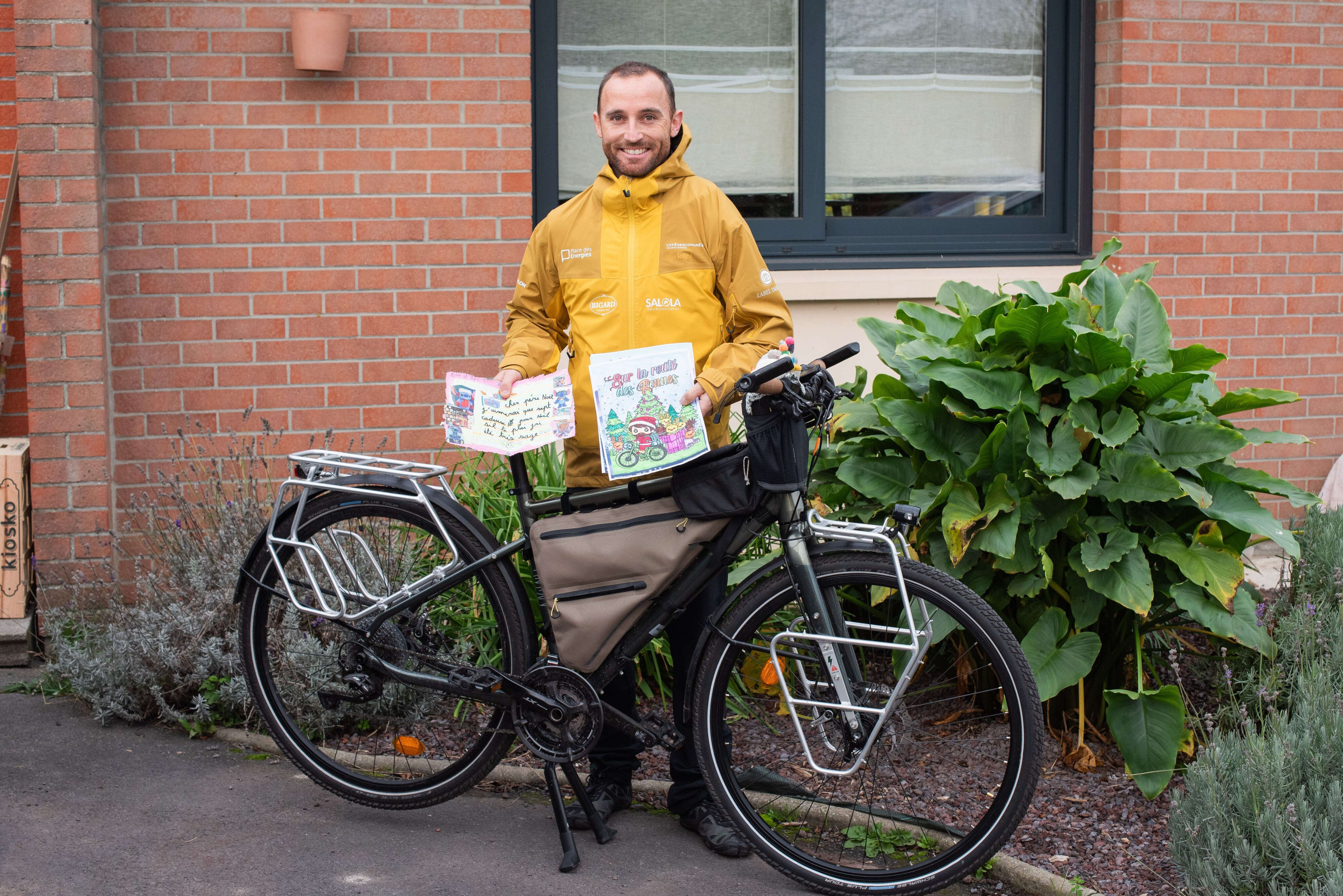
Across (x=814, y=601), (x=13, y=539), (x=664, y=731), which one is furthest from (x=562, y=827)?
(x=13, y=539)

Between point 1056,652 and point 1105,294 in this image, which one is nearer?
point 1056,652

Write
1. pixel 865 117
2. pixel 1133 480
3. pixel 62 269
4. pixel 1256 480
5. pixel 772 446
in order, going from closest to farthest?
pixel 772 446, pixel 1133 480, pixel 1256 480, pixel 62 269, pixel 865 117

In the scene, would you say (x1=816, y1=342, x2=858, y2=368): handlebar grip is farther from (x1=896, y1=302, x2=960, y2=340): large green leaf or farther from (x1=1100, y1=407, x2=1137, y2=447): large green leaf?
(x1=896, y1=302, x2=960, y2=340): large green leaf

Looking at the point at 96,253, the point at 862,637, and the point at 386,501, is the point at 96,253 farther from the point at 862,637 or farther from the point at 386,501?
the point at 862,637

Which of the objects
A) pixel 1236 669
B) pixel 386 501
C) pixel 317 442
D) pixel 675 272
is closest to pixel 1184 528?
pixel 1236 669

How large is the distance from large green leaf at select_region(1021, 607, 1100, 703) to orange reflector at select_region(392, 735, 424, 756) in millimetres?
1742

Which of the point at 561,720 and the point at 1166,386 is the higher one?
the point at 1166,386

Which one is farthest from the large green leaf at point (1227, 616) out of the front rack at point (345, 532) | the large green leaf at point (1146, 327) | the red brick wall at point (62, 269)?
the red brick wall at point (62, 269)

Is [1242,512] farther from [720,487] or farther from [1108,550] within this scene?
[720,487]

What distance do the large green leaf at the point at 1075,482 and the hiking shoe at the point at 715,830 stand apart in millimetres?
1266

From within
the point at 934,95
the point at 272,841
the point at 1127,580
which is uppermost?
the point at 934,95

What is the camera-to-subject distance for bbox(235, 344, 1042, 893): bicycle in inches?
114

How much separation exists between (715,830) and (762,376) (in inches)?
49.4

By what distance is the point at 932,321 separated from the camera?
393 cm
